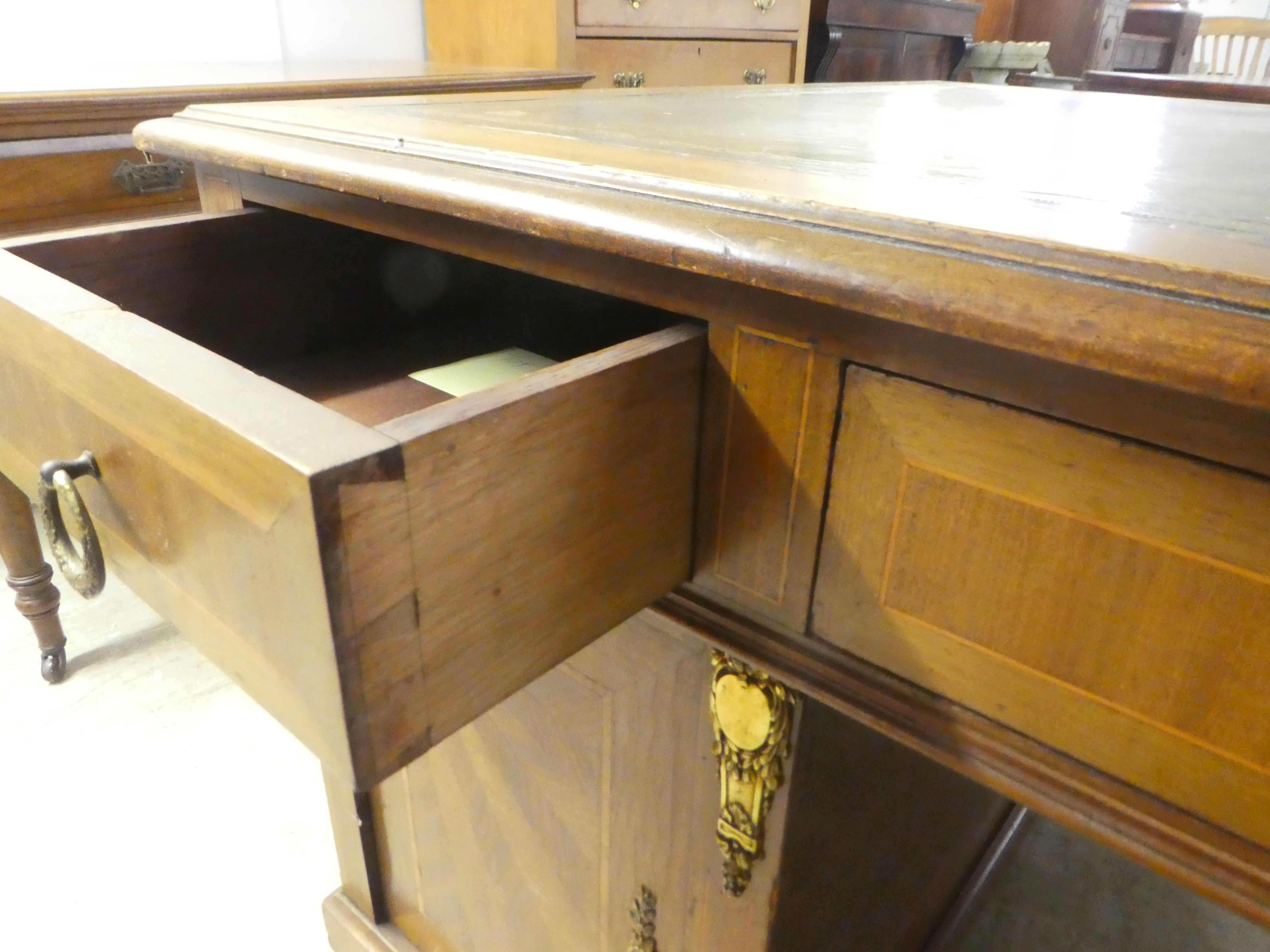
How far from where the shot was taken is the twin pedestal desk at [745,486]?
28 centimetres

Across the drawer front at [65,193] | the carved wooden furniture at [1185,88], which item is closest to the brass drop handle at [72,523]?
the drawer front at [65,193]

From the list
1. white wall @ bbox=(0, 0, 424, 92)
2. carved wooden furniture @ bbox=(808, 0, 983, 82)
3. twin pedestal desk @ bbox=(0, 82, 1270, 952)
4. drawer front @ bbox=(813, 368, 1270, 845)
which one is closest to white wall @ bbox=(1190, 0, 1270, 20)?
carved wooden furniture @ bbox=(808, 0, 983, 82)

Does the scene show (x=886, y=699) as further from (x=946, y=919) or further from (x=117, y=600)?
(x=117, y=600)

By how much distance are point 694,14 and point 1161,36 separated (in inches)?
111

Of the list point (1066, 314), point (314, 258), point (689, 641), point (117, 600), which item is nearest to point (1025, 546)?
point (1066, 314)

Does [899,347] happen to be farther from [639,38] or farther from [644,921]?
[639,38]

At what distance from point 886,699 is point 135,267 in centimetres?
49

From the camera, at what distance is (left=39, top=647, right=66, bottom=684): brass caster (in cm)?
116

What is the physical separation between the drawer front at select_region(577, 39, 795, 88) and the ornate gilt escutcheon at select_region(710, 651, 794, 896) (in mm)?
1130

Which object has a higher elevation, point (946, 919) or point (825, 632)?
point (825, 632)

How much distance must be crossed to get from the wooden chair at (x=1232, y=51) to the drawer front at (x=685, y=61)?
2.31m

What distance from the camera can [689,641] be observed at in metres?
0.48

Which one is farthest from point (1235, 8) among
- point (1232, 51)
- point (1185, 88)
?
point (1185, 88)

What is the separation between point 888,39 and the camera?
1.82m
